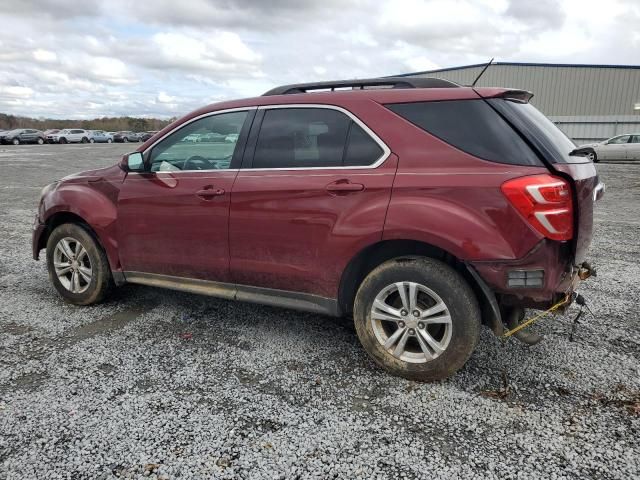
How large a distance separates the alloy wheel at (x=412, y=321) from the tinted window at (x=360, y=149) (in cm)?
80

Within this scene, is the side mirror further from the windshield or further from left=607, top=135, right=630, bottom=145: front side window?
left=607, top=135, right=630, bottom=145: front side window

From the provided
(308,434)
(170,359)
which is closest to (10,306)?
(170,359)

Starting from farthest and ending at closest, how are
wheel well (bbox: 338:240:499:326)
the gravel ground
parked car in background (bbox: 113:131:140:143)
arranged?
parked car in background (bbox: 113:131:140:143), wheel well (bbox: 338:240:499:326), the gravel ground

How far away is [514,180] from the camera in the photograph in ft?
9.04

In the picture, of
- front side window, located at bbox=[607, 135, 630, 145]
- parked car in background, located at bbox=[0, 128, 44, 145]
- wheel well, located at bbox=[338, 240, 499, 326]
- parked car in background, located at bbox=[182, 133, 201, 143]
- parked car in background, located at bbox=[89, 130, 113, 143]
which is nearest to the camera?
wheel well, located at bbox=[338, 240, 499, 326]

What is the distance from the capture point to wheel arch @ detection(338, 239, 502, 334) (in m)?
2.96

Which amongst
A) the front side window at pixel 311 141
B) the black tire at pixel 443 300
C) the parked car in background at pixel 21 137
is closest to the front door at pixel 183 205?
the front side window at pixel 311 141

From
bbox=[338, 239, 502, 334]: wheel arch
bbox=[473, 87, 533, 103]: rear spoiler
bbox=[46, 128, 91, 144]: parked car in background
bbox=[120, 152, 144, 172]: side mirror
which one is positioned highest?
bbox=[46, 128, 91, 144]: parked car in background

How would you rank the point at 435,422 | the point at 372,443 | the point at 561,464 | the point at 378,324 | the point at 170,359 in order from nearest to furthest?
the point at 561,464 → the point at 372,443 → the point at 435,422 → the point at 378,324 → the point at 170,359

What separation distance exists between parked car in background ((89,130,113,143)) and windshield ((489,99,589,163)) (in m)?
52.9

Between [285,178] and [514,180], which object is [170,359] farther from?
[514,180]

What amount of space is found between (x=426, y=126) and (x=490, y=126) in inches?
14.9

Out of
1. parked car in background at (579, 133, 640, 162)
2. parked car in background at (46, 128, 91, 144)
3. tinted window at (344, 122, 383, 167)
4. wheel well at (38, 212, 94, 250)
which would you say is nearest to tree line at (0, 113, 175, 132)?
parked car in background at (46, 128, 91, 144)

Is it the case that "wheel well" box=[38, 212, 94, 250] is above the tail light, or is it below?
below
